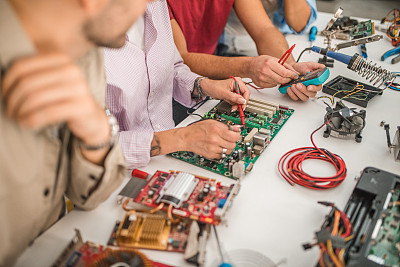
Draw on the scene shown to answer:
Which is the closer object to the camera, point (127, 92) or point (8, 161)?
point (8, 161)

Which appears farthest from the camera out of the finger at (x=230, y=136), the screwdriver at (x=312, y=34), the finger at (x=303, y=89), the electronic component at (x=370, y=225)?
→ the screwdriver at (x=312, y=34)

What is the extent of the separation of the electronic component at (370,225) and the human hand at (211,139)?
43cm

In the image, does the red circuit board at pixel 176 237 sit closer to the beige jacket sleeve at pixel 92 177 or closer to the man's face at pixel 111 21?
the beige jacket sleeve at pixel 92 177

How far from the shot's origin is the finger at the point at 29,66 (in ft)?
2.18

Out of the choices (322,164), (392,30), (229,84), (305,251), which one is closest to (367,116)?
(322,164)

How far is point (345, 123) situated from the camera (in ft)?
4.68

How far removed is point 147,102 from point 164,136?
400mm

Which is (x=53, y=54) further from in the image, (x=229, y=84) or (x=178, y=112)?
(x=178, y=112)

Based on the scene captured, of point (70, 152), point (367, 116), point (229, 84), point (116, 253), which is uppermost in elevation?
point (367, 116)

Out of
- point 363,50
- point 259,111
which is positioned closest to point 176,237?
point 259,111

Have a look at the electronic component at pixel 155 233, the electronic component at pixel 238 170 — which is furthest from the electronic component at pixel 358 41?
the electronic component at pixel 155 233

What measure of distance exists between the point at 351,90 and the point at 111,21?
4.46ft

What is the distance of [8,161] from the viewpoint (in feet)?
2.66

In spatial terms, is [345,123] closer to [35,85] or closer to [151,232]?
[151,232]
